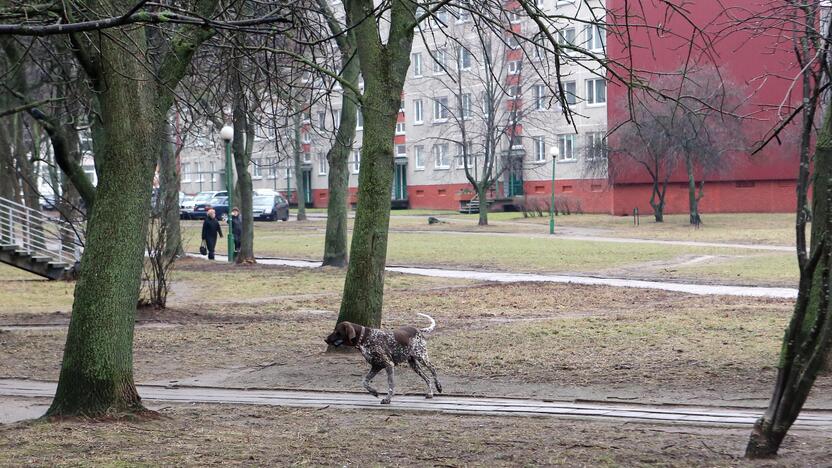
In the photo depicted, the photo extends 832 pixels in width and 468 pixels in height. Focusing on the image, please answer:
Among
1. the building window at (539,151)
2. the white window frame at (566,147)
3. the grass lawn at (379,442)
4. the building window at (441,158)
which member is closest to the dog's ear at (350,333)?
the grass lawn at (379,442)

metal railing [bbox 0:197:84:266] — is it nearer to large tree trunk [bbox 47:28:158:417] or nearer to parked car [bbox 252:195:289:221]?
large tree trunk [bbox 47:28:158:417]

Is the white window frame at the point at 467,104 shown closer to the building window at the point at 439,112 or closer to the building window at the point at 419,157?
the building window at the point at 439,112

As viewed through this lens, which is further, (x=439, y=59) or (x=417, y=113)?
(x=417, y=113)

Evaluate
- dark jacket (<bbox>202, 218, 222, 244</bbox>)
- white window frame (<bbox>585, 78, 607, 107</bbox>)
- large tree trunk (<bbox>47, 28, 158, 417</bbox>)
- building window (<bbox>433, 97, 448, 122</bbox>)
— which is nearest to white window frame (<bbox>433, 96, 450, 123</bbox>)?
building window (<bbox>433, 97, 448, 122</bbox>)

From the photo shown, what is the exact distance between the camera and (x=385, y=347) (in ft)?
32.0

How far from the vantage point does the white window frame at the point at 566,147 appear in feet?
213

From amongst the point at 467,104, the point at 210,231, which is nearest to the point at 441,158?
the point at 467,104

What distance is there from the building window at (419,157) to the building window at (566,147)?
12850mm

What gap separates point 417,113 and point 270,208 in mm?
16541

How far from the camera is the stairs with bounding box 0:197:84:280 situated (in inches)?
1008

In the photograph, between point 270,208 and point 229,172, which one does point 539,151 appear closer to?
point 270,208

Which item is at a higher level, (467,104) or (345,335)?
(467,104)

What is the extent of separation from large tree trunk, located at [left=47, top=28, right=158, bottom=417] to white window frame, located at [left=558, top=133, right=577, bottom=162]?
186 ft

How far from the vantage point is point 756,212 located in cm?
5609
